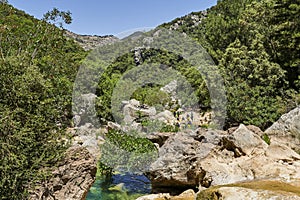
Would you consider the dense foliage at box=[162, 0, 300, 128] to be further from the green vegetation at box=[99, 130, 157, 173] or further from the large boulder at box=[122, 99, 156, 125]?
the green vegetation at box=[99, 130, 157, 173]

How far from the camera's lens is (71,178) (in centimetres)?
726

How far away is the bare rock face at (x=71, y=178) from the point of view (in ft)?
22.3

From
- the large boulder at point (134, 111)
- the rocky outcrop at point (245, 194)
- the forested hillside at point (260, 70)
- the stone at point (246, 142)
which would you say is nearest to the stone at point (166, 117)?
the large boulder at point (134, 111)

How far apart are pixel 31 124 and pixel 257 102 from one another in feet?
46.7

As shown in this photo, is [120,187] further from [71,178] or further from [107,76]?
[107,76]

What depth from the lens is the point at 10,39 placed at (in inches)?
342

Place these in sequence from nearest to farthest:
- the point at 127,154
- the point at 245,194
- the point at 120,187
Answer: the point at 245,194
the point at 120,187
the point at 127,154

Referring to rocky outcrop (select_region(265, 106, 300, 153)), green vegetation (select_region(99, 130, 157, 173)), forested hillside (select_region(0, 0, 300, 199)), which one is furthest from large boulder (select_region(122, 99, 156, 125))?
rocky outcrop (select_region(265, 106, 300, 153))

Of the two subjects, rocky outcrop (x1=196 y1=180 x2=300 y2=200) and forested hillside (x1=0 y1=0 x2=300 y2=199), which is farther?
forested hillside (x1=0 y1=0 x2=300 y2=199)

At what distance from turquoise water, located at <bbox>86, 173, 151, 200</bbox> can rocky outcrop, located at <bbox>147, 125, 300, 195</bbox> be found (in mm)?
1668

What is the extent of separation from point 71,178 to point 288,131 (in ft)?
26.5

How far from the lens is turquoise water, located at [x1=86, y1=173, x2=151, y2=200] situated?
1130 centimetres

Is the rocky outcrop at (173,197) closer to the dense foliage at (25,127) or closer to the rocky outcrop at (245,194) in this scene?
the dense foliage at (25,127)

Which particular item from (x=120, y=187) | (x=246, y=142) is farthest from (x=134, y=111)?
(x=246, y=142)
